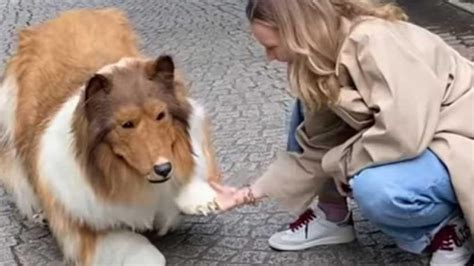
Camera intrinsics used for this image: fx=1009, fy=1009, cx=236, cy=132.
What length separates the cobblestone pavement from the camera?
179 inches

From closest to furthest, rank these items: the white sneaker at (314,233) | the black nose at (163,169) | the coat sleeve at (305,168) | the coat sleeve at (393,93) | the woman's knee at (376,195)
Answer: the coat sleeve at (393,93)
the woman's knee at (376,195)
the black nose at (163,169)
the coat sleeve at (305,168)
the white sneaker at (314,233)

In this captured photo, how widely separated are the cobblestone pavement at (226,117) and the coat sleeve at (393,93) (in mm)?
771

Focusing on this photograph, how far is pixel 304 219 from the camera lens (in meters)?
4.57

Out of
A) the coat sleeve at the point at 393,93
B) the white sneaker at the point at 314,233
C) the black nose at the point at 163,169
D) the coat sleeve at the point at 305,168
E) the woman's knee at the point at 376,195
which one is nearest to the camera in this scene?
the coat sleeve at the point at 393,93

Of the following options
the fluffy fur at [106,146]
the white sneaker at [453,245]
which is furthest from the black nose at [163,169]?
the white sneaker at [453,245]

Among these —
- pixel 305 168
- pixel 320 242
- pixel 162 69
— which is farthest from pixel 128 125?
pixel 320 242

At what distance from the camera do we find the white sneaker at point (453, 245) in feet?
13.0

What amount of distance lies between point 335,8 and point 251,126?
2.55 m

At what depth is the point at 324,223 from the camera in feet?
14.9

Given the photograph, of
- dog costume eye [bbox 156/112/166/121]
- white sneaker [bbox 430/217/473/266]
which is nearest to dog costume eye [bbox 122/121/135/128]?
dog costume eye [bbox 156/112/166/121]

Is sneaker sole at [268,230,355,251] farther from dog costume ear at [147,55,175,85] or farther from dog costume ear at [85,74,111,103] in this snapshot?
dog costume ear at [85,74,111,103]

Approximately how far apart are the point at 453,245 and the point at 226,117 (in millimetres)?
2831

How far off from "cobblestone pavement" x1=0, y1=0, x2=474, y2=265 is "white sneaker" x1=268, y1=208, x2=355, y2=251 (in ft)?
0.12

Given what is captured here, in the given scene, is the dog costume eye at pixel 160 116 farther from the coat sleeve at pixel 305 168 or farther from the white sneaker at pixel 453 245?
the white sneaker at pixel 453 245
